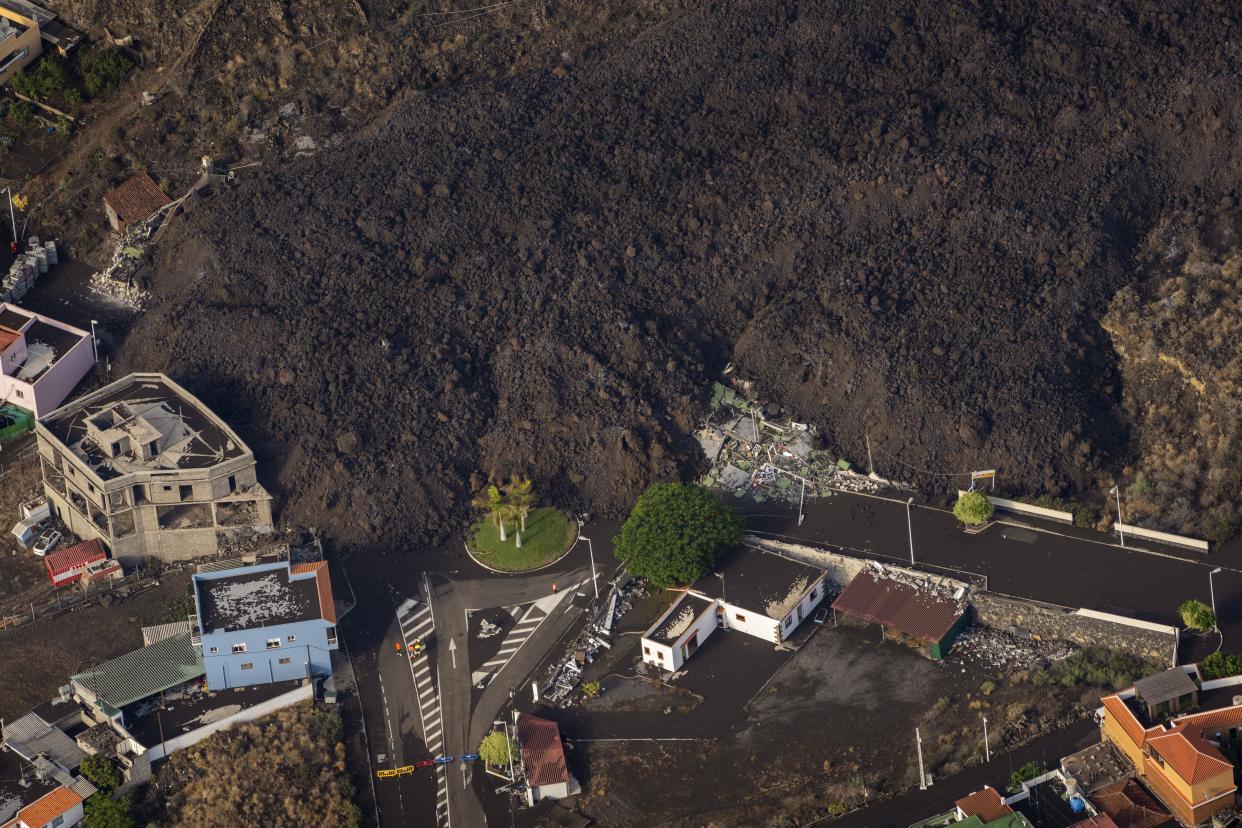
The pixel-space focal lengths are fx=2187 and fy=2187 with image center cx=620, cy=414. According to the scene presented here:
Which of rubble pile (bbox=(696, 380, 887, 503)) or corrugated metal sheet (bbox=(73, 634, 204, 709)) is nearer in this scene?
corrugated metal sheet (bbox=(73, 634, 204, 709))

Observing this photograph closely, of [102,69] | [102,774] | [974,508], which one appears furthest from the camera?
[102,69]

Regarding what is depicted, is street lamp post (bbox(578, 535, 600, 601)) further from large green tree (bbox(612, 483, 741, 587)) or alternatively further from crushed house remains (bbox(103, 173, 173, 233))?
crushed house remains (bbox(103, 173, 173, 233))

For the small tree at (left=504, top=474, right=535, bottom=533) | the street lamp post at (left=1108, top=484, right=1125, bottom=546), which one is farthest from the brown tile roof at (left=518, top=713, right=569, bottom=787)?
the street lamp post at (left=1108, top=484, right=1125, bottom=546)

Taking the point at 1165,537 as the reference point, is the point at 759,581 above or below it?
below

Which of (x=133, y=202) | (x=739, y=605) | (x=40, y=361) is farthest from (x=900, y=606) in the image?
(x=133, y=202)

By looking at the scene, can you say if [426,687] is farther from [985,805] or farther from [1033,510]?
[1033,510]

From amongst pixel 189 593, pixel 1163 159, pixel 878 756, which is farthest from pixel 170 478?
pixel 1163 159
